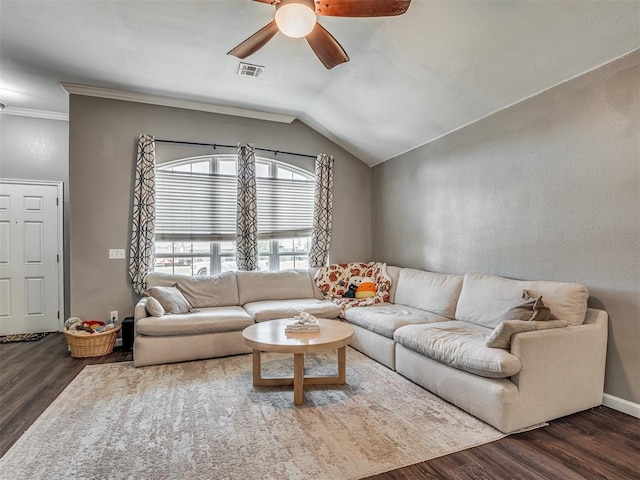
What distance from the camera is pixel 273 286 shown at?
15.1 ft

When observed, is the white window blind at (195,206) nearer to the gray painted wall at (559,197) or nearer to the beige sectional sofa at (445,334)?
the beige sectional sofa at (445,334)

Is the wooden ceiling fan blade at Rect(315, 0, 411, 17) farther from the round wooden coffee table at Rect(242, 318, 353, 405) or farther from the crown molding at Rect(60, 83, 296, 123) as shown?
the crown molding at Rect(60, 83, 296, 123)

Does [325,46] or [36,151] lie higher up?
[325,46]

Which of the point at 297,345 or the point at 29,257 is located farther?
the point at 29,257

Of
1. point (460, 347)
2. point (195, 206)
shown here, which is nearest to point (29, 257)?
point (195, 206)

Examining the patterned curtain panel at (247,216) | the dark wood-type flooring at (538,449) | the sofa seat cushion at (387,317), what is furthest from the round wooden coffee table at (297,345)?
the patterned curtain panel at (247,216)

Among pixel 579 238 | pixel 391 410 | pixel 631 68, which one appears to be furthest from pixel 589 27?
pixel 391 410

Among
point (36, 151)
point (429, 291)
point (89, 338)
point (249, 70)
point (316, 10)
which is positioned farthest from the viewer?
point (36, 151)

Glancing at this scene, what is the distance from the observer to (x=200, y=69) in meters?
3.75

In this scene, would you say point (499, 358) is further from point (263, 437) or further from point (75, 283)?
point (75, 283)

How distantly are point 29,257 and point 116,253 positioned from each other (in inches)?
56.9

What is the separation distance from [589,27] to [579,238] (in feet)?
4.95

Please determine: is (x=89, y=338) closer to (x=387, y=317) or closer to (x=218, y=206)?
(x=218, y=206)

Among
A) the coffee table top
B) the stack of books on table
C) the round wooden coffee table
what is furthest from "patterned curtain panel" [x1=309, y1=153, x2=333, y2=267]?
the stack of books on table
